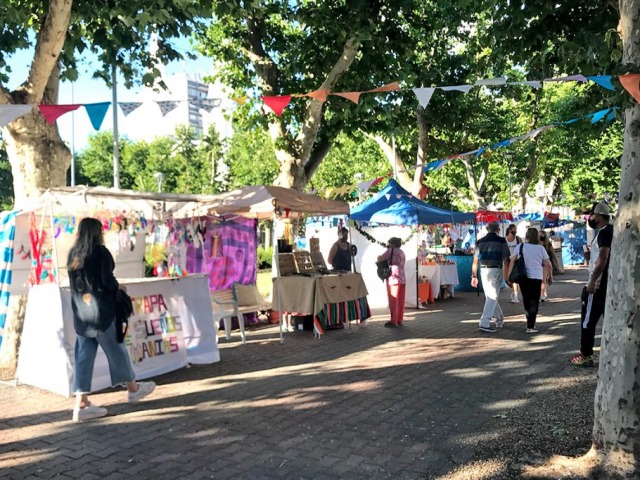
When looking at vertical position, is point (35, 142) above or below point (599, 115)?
below

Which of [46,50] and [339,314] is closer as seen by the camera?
[46,50]

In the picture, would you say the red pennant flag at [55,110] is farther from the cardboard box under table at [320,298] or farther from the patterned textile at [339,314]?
the patterned textile at [339,314]

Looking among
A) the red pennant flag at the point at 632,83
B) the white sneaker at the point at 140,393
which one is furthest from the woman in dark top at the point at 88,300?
the red pennant flag at the point at 632,83

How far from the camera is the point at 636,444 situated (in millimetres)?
3682

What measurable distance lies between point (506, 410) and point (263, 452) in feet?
7.65

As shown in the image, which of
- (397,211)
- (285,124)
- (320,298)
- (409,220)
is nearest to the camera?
(320,298)

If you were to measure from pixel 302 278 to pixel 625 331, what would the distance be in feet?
21.1

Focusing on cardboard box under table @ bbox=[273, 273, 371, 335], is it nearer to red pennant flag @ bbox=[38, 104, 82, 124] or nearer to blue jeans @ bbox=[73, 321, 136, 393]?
blue jeans @ bbox=[73, 321, 136, 393]

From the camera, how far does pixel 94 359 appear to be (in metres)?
5.62

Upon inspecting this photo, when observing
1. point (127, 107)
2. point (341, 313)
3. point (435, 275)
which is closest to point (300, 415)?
point (341, 313)

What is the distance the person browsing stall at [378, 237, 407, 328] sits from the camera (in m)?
10.5

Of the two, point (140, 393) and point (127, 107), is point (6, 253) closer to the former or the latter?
point (140, 393)

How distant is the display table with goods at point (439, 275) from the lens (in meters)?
14.3

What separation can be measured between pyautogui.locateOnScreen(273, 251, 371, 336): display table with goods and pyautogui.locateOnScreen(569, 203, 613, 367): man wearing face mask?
399 centimetres
